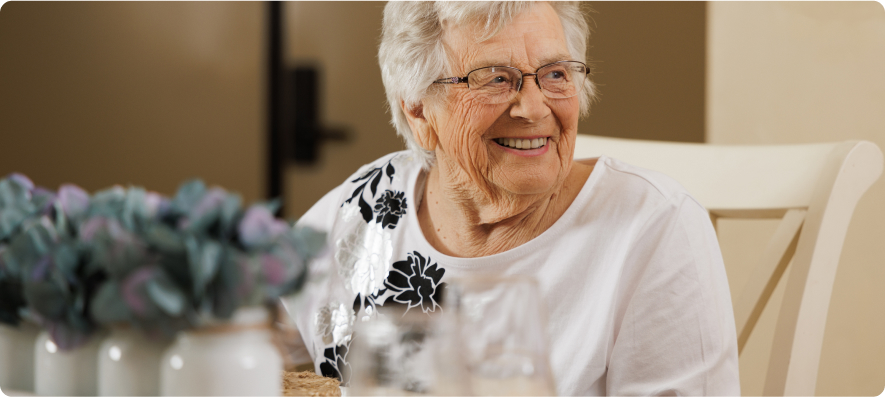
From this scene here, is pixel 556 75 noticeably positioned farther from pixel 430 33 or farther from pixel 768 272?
pixel 768 272

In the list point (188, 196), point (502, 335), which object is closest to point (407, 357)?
point (502, 335)

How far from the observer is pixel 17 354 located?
1.54ft

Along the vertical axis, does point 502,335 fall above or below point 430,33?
below

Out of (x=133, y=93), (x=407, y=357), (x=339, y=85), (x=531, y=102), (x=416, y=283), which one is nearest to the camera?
(x=407, y=357)

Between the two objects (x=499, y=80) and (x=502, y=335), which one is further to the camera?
(x=499, y=80)

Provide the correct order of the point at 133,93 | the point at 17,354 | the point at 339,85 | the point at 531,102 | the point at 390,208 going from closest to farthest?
1. the point at 17,354
2. the point at 531,102
3. the point at 390,208
4. the point at 133,93
5. the point at 339,85

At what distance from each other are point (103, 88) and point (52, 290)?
166 cm

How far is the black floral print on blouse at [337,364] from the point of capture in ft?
3.80

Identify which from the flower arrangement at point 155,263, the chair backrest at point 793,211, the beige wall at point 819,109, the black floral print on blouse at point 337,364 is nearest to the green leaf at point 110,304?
the flower arrangement at point 155,263

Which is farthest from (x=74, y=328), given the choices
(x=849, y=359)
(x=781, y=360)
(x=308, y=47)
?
(x=849, y=359)

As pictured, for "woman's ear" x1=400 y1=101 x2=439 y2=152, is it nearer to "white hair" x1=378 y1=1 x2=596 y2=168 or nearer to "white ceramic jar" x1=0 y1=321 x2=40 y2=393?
"white hair" x1=378 y1=1 x2=596 y2=168

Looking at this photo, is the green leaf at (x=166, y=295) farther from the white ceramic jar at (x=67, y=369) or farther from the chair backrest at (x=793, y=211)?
the chair backrest at (x=793, y=211)

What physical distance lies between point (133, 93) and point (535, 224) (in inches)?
54.7

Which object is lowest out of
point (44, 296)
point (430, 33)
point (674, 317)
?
point (674, 317)
